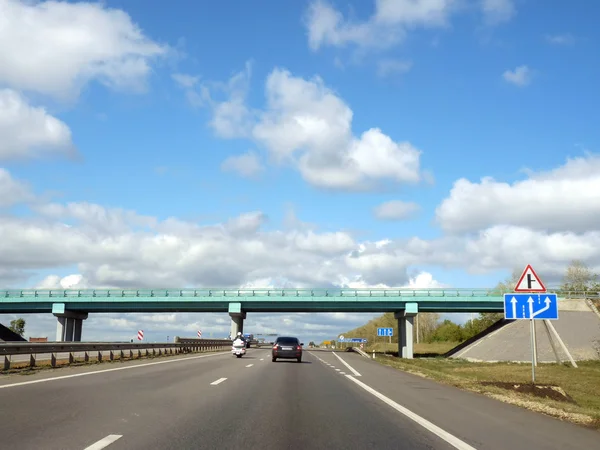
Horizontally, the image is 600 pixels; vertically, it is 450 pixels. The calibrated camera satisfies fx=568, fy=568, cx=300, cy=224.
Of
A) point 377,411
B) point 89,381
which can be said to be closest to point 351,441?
point 377,411

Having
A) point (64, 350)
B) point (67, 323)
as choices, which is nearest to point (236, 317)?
point (67, 323)

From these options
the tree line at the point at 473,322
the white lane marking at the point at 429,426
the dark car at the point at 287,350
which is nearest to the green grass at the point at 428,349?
the tree line at the point at 473,322

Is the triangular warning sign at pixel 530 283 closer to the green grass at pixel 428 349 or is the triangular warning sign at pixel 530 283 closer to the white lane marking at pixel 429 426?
the white lane marking at pixel 429 426

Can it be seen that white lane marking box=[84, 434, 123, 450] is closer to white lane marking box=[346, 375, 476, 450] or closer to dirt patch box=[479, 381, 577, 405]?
white lane marking box=[346, 375, 476, 450]

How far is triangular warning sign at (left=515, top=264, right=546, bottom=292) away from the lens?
18.5 meters

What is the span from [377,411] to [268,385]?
656 cm

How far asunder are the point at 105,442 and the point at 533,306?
1532cm

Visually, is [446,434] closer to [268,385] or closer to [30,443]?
[30,443]

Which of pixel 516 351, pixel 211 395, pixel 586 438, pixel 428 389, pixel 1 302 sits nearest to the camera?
pixel 586 438

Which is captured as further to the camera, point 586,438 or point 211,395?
point 211,395

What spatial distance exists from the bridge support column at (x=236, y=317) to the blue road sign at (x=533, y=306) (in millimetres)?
55952

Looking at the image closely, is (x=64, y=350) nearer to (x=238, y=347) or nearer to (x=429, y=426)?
(x=238, y=347)

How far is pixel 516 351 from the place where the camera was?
5025 cm

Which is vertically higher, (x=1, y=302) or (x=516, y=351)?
Answer: (x=1, y=302)
